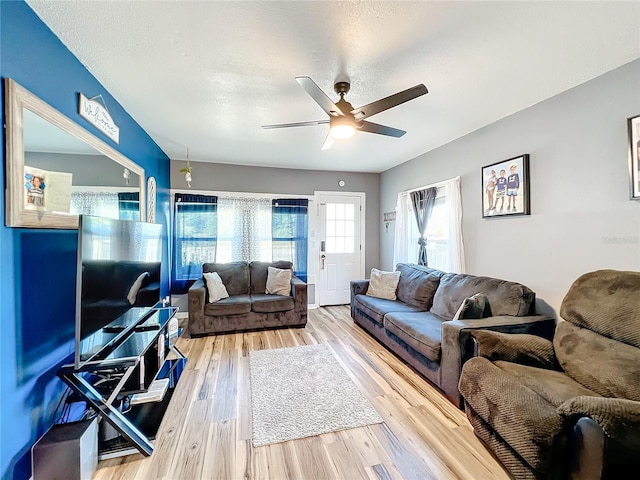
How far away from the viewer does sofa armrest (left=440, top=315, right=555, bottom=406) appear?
2049 millimetres

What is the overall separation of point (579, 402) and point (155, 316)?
2983mm

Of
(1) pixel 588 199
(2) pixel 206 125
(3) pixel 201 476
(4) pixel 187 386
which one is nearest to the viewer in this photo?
(3) pixel 201 476

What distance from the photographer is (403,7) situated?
4.54 ft

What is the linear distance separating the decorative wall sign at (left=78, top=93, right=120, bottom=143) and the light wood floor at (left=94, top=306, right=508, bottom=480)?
7.30 ft

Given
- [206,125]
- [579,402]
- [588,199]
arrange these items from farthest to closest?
[206,125] → [588,199] → [579,402]

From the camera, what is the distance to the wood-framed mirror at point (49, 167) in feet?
4.39

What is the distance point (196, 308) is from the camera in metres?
3.47

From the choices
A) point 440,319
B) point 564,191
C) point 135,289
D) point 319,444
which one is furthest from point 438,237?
point 135,289

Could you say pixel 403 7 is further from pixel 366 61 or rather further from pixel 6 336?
pixel 6 336

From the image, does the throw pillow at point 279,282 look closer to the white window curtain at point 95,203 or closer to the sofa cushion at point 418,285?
the sofa cushion at point 418,285

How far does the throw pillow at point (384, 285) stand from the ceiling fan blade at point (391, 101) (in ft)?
7.95

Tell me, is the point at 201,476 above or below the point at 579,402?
below

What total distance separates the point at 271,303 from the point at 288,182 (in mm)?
2166

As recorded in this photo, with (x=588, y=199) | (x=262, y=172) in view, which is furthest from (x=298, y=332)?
(x=588, y=199)
